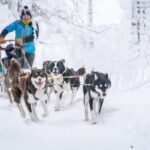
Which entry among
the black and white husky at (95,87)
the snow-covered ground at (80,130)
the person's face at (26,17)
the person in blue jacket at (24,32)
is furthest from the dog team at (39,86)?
the person's face at (26,17)

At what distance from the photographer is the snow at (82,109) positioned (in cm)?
614

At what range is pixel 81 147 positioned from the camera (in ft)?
19.5

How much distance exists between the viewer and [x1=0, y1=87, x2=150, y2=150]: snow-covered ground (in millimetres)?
5934

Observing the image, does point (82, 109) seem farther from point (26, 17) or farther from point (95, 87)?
point (26, 17)

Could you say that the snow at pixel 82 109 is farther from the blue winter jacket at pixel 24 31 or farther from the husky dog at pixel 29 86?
the blue winter jacket at pixel 24 31

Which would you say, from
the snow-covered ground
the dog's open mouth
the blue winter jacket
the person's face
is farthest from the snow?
the person's face

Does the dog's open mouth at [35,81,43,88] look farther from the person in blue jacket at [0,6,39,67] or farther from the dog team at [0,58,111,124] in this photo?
the person in blue jacket at [0,6,39,67]

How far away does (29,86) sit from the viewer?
623cm

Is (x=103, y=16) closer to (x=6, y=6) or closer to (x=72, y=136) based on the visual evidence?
(x=6, y=6)

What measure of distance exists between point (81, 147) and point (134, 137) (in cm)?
111

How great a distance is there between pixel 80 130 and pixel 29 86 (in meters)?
1.03

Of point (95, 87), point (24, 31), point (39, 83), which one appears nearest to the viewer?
point (39, 83)

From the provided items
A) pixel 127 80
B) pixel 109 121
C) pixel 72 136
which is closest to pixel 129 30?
pixel 127 80

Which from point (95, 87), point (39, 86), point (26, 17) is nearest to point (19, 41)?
point (26, 17)
